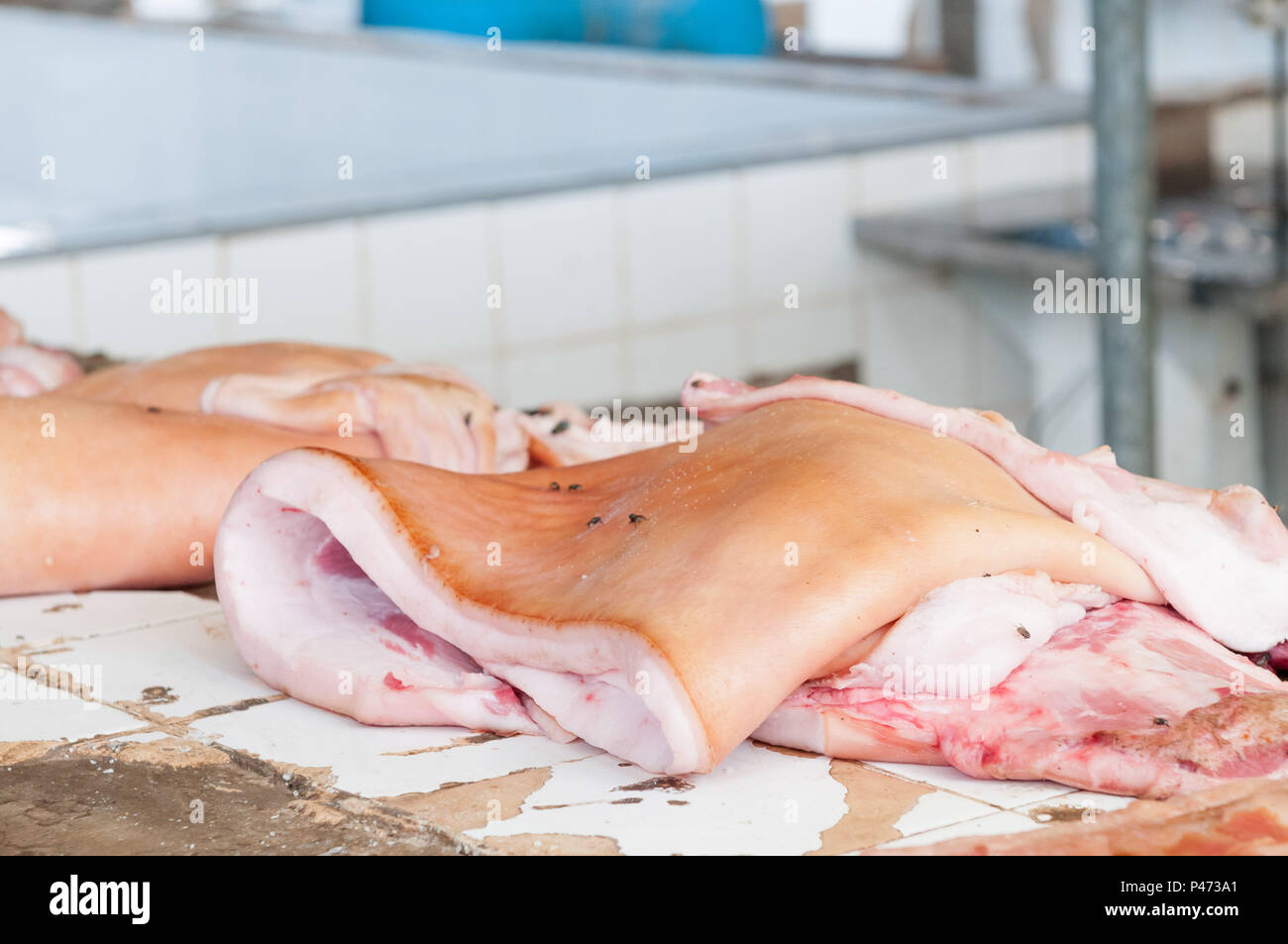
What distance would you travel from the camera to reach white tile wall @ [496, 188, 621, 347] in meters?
5.73

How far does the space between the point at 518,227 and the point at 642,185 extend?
0.53 m

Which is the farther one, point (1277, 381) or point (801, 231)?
point (801, 231)

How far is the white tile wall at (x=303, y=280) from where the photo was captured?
17.2ft

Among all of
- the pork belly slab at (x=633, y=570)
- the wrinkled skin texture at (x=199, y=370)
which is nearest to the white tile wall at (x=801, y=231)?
the wrinkled skin texture at (x=199, y=370)

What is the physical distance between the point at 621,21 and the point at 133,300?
5.20 metres

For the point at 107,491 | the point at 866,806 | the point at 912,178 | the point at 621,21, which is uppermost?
the point at 621,21

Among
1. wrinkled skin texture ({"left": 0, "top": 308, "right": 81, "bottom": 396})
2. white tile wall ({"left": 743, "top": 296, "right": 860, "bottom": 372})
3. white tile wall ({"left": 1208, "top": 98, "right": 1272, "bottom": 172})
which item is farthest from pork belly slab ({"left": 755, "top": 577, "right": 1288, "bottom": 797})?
white tile wall ({"left": 1208, "top": 98, "right": 1272, "bottom": 172})

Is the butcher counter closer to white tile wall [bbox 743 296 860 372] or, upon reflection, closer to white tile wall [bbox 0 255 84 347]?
white tile wall [bbox 0 255 84 347]

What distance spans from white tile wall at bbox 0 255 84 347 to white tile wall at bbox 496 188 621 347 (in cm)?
148

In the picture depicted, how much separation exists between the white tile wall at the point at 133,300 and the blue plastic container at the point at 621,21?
4927 mm

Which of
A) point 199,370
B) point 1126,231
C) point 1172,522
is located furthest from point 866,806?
point 1126,231

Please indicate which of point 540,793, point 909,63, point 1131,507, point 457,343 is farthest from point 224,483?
point 909,63

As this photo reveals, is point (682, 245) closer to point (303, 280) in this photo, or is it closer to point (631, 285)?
point (631, 285)

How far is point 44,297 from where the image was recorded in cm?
494
